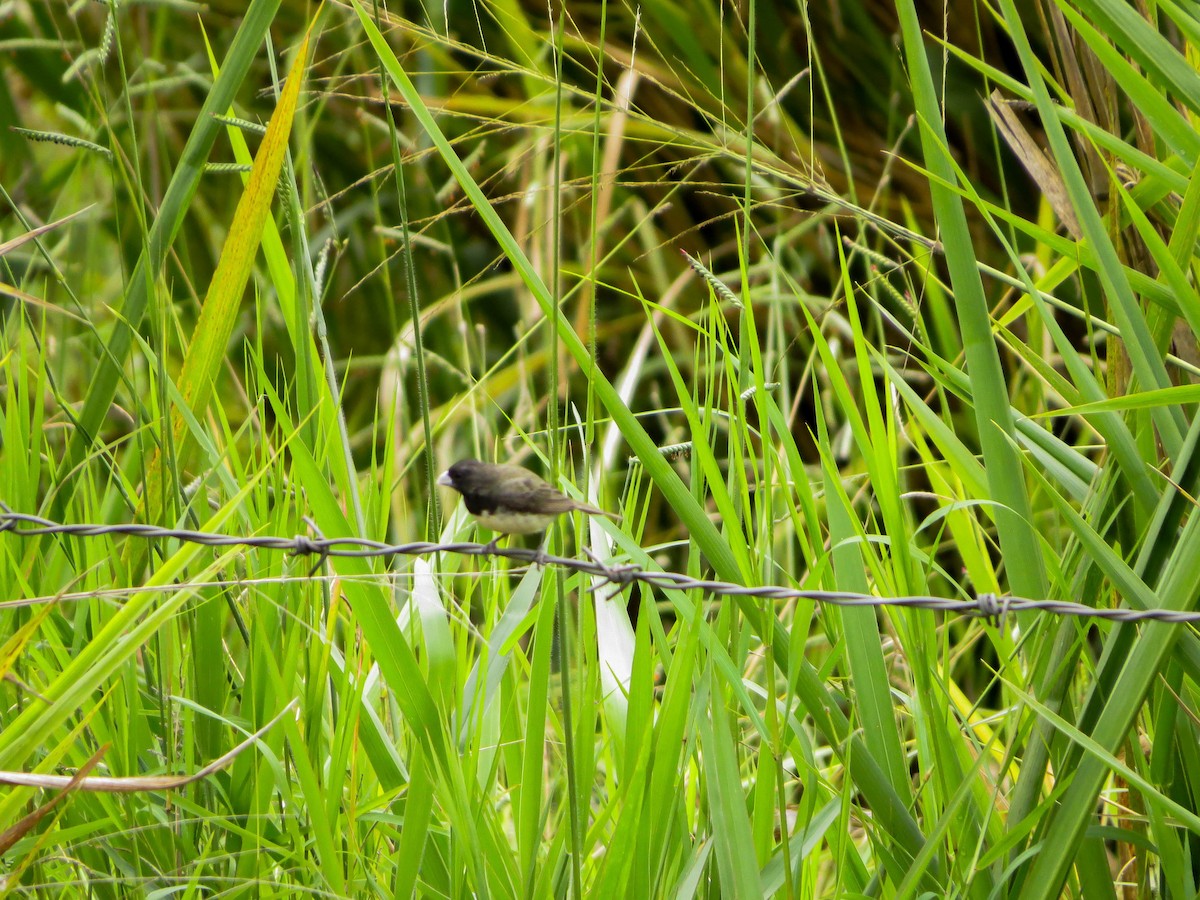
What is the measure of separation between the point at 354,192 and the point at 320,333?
2.93 m

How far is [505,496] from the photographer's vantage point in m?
1.68

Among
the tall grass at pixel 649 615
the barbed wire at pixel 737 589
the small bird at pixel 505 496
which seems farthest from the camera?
the small bird at pixel 505 496

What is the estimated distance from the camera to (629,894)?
4.39ft

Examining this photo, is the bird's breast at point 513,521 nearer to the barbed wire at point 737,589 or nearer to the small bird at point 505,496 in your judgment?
the small bird at point 505,496

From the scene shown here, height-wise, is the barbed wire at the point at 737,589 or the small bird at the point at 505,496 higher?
the barbed wire at the point at 737,589

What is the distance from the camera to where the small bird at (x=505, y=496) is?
1.58m

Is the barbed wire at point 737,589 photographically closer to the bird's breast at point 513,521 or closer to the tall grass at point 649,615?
the tall grass at point 649,615

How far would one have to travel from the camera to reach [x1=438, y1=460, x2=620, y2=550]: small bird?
62.2 inches

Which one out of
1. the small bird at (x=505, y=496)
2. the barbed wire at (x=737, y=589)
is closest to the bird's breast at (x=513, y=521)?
the small bird at (x=505, y=496)

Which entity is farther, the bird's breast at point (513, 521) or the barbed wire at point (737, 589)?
the bird's breast at point (513, 521)

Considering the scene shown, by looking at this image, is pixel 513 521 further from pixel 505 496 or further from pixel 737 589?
pixel 737 589

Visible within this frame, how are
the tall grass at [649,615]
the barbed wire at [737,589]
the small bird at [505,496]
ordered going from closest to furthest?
the barbed wire at [737,589] < the tall grass at [649,615] < the small bird at [505,496]

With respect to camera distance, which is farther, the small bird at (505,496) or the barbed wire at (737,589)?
the small bird at (505,496)

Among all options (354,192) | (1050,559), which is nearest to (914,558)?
(1050,559)
